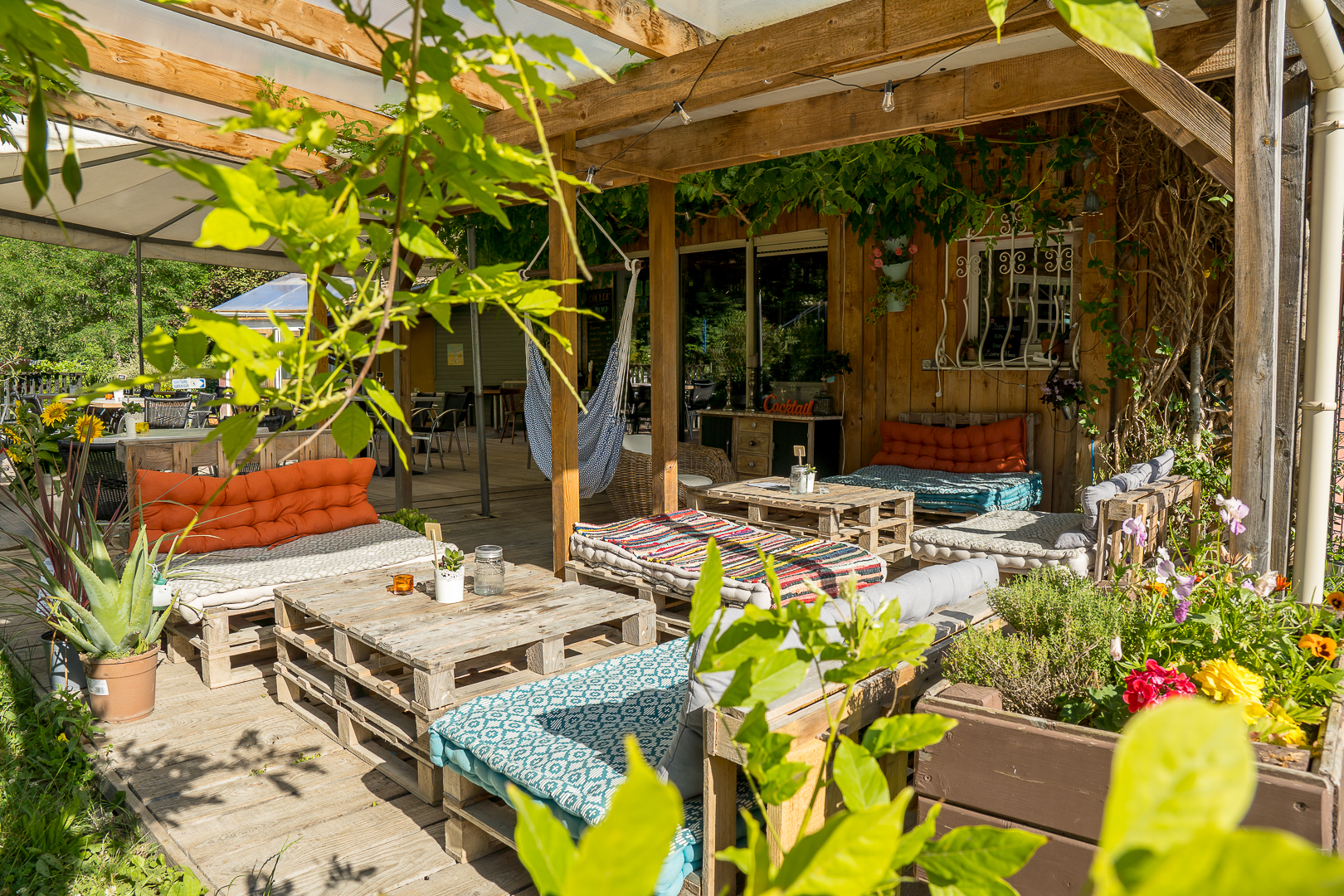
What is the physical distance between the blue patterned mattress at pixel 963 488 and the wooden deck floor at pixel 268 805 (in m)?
3.68

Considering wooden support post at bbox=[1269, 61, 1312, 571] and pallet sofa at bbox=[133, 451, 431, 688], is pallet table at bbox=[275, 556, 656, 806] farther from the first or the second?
wooden support post at bbox=[1269, 61, 1312, 571]

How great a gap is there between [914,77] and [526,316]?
3.84m

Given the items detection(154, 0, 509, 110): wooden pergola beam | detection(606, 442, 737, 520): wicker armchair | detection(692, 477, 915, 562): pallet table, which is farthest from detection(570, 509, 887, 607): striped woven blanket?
detection(154, 0, 509, 110): wooden pergola beam

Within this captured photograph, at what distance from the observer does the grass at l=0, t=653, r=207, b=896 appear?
2.09m

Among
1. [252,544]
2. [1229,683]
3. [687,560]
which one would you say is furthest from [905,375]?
[1229,683]

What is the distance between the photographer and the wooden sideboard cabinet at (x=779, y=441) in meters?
6.91

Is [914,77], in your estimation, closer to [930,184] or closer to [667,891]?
[930,184]

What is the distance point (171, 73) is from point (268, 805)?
3.43 m

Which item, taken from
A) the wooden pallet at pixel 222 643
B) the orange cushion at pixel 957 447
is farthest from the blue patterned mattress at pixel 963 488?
the wooden pallet at pixel 222 643

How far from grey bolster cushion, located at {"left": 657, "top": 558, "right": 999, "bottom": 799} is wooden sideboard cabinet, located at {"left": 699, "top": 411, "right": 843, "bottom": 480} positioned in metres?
4.29

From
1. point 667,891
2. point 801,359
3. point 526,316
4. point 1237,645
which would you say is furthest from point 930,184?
point 526,316

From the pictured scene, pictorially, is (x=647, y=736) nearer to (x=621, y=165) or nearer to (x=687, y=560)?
(x=687, y=560)

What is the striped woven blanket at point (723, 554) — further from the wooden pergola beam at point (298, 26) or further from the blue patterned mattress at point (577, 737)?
the wooden pergola beam at point (298, 26)

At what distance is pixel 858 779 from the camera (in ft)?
1.65
